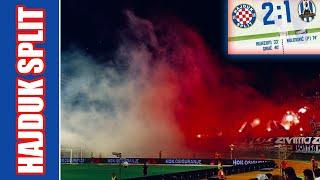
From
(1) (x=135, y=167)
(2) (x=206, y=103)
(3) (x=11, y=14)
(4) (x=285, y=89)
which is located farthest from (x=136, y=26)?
(1) (x=135, y=167)

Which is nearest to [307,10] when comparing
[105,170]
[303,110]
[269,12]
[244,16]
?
[269,12]

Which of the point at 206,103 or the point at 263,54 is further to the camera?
the point at 206,103

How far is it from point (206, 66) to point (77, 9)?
7.46 meters

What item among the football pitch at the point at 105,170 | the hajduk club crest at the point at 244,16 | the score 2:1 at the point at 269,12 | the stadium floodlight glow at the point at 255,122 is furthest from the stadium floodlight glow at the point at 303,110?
the hajduk club crest at the point at 244,16

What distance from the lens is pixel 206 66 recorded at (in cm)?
2052

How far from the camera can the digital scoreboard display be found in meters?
13.2

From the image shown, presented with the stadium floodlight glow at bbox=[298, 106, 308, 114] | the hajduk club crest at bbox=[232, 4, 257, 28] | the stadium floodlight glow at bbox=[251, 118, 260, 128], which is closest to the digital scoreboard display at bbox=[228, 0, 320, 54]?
the hajduk club crest at bbox=[232, 4, 257, 28]

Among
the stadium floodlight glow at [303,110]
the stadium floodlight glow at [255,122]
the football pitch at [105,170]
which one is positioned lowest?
the football pitch at [105,170]

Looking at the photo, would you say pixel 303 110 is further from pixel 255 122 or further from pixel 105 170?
pixel 105 170

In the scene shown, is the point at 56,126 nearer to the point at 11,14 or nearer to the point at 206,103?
the point at 11,14

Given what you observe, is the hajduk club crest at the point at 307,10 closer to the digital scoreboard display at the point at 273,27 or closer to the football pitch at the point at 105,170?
the digital scoreboard display at the point at 273,27

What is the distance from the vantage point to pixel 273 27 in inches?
520

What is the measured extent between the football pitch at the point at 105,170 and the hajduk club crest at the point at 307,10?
1182 centimetres

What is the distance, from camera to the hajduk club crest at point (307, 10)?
43.8 ft
